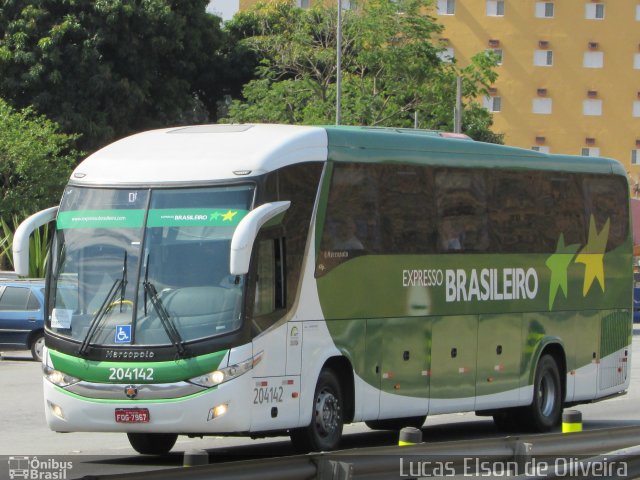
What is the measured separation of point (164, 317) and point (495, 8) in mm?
72246

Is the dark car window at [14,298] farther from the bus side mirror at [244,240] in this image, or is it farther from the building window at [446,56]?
the building window at [446,56]

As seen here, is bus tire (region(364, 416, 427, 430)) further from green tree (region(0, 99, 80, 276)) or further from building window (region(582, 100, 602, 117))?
building window (region(582, 100, 602, 117))

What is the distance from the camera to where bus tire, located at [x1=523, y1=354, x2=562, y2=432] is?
17.7 m

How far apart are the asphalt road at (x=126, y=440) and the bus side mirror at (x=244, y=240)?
6.87 feet

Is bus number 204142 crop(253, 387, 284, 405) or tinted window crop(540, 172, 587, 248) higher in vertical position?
tinted window crop(540, 172, 587, 248)

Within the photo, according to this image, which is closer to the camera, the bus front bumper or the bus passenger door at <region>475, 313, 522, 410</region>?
the bus front bumper

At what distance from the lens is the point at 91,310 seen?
13102mm

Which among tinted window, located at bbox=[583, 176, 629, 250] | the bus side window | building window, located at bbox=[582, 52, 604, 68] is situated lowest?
the bus side window

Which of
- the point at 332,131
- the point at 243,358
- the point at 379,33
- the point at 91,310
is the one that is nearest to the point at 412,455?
the point at 243,358

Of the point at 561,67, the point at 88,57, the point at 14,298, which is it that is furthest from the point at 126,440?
the point at 561,67

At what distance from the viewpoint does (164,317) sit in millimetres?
12797

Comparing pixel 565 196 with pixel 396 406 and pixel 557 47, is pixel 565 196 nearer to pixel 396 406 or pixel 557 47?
pixel 396 406

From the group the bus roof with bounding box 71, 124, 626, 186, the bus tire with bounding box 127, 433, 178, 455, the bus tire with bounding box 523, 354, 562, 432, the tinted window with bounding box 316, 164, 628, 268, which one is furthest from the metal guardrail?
the bus tire with bounding box 523, 354, 562, 432

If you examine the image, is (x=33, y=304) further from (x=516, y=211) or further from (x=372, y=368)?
(x=372, y=368)
